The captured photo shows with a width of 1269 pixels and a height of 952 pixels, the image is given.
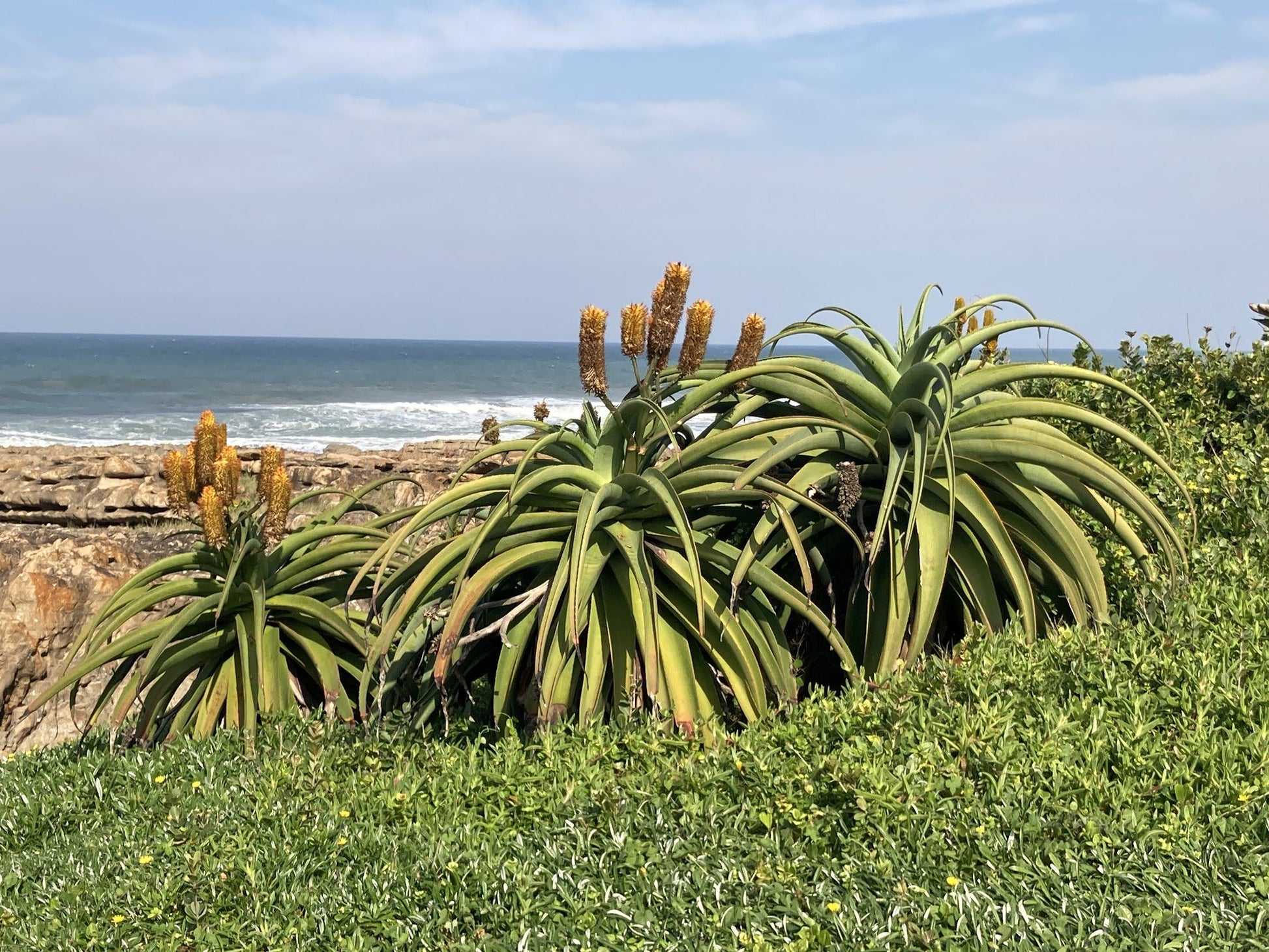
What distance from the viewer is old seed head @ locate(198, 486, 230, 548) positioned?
4961 millimetres

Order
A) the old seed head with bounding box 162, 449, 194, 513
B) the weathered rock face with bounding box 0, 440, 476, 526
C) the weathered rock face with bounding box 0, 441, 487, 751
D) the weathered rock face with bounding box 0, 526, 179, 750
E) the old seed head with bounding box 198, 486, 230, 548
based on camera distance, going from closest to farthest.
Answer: the old seed head with bounding box 198, 486, 230, 548 < the old seed head with bounding box 162, 449, 194, 513 < the weathered rock face with bounding box 0, 526, 179, 750 < the weathered rock face with bounding box 0, 441, 487, 751 < the weathered rock face with bounding box 0, 440, 476, 526

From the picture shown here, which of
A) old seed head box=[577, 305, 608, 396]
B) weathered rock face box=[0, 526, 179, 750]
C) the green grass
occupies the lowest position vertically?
weathered rock face box=[0, 526, 179, 750]

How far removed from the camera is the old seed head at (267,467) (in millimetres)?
5141

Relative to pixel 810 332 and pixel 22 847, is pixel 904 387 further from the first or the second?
pixel 22 847

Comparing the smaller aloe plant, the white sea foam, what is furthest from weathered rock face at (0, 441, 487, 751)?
the white sea foam

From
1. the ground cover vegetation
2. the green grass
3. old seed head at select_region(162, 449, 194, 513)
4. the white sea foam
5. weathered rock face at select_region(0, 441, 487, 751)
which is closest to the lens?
the green grass

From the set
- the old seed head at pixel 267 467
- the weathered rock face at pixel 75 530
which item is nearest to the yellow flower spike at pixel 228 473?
the old seed head at pixel 267 467

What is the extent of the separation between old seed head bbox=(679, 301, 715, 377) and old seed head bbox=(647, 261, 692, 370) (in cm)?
5

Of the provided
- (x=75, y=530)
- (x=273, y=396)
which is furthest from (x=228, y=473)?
(x=273, y=396)

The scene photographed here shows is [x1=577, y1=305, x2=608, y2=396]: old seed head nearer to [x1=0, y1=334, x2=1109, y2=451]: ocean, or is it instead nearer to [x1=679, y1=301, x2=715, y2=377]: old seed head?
[x1=679, y1=301, x2=715, y2=377]: old seed head

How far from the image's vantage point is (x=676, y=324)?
416cm

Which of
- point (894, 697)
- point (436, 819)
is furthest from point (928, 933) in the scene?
point (436, 819)

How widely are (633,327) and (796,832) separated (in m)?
1.84

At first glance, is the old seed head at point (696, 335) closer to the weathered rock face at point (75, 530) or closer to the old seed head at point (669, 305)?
→ the old seed head at point (669, 305)
